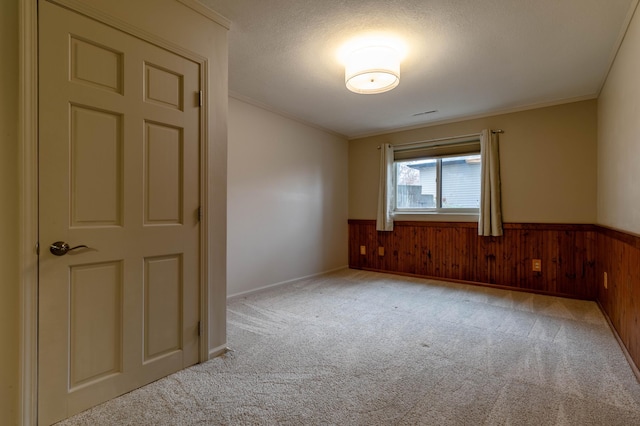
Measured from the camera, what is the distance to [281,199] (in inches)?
168

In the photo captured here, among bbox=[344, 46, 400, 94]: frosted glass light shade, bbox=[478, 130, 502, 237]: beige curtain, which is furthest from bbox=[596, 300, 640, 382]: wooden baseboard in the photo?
bbox=[344, 46, 400, 94]: frosted glass light shade

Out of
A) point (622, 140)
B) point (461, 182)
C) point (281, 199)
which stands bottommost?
point (281, 199)

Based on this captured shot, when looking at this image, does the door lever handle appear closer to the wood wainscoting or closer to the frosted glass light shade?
the frosted glass light shade

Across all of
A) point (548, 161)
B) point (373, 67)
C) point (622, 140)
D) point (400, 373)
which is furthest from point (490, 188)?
point (400, 373)

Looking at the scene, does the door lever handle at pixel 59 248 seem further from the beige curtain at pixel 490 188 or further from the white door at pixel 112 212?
the beige curtain at pixel 490 188

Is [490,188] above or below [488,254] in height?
above

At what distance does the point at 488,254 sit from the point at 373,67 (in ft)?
10.3

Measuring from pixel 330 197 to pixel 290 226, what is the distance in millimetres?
1063

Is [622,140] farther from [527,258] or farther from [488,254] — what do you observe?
[488,254]

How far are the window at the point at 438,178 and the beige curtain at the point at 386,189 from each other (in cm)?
16

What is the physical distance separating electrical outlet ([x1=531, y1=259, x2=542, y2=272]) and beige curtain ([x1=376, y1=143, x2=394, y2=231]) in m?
1.93

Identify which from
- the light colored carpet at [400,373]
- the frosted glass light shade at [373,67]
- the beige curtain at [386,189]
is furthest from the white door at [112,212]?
the beige curtain at [386,189]

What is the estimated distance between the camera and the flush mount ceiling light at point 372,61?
247 centimetres

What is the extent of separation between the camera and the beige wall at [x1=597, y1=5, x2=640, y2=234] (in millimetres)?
2061
